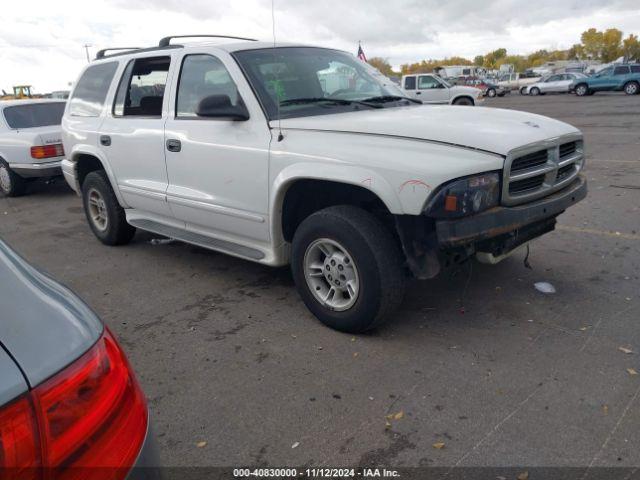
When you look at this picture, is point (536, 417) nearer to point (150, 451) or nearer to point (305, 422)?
point (305, 422)

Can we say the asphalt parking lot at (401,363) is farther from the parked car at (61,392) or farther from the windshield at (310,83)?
the windshield at (310,83)

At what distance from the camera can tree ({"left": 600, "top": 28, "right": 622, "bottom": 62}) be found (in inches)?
4177

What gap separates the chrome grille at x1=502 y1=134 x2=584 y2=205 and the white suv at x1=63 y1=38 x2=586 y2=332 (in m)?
0.01

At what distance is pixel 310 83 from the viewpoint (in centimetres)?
429

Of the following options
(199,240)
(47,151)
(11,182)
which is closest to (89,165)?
(199,240)

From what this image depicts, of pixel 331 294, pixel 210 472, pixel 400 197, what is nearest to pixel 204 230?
pixel 331 294

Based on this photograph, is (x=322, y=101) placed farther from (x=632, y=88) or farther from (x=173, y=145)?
(x=632, y=88)

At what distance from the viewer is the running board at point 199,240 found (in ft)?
13.9

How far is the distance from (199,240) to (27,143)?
236 inches

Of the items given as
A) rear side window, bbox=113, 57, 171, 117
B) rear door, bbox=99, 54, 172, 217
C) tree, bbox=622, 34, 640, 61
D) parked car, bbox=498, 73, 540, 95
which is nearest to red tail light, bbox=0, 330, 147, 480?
rear door, bbox=99, 54, 172, 217

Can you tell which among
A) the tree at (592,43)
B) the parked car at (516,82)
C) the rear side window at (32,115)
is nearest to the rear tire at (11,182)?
the rear side window at (32,115)

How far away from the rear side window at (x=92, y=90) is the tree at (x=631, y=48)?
370ft

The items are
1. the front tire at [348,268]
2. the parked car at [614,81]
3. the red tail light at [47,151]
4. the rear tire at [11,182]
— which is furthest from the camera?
the parked car at [614,81]

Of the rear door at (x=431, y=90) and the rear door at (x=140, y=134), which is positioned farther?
the rear door at (x=431, y=90)
